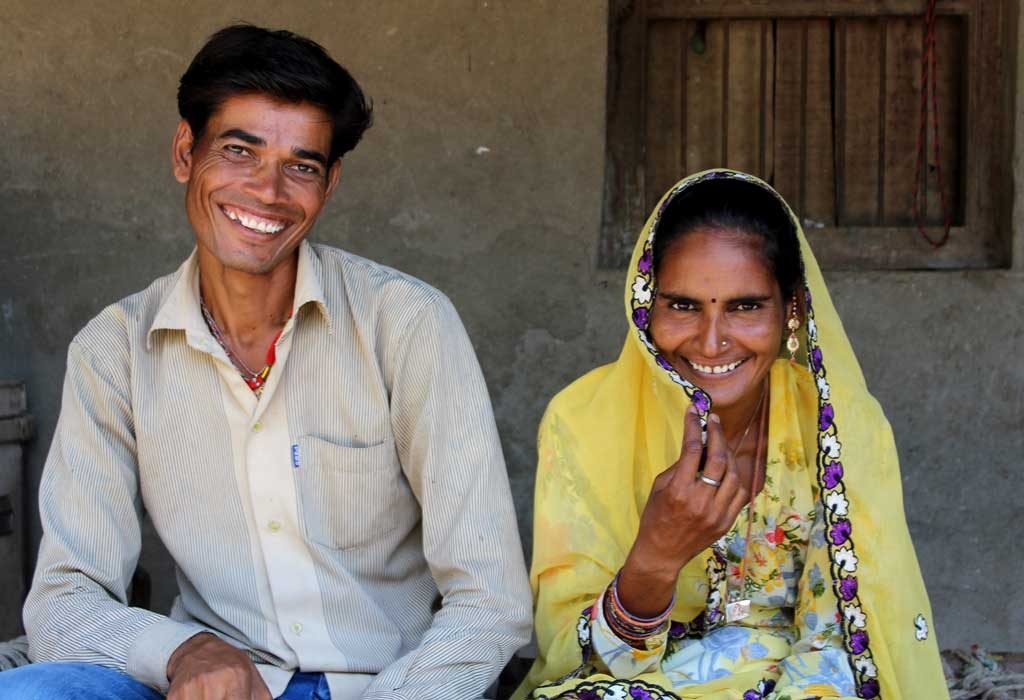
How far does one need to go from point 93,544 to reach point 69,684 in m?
0.38

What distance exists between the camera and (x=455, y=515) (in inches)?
105

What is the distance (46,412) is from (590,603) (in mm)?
2159

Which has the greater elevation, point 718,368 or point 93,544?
point 718,368

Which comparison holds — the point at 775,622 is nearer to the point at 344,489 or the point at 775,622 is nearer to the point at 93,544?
the point at 344,489

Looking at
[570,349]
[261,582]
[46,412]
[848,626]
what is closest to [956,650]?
[570,349]

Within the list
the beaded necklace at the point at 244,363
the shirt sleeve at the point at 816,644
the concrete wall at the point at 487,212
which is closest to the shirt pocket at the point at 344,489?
the beaded necklace at the point at 244,363

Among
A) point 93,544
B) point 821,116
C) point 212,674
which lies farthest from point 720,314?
point 821,116

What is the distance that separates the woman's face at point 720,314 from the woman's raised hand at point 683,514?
0.73 feet

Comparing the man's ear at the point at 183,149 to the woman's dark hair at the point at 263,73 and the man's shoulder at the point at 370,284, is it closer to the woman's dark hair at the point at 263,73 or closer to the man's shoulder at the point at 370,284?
the woman's dark hair at the point at 263,73

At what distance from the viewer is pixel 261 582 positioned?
276cm

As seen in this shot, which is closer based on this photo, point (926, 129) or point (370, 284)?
point (370, 284)

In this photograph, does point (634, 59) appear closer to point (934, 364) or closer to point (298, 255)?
point (934, 364)

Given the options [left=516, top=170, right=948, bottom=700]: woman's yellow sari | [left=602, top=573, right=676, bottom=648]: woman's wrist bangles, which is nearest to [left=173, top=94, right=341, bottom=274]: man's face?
[left=516, top=170, right=948, bottom=700]: woman's yellow sari

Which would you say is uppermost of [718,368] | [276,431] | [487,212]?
[487,212]
